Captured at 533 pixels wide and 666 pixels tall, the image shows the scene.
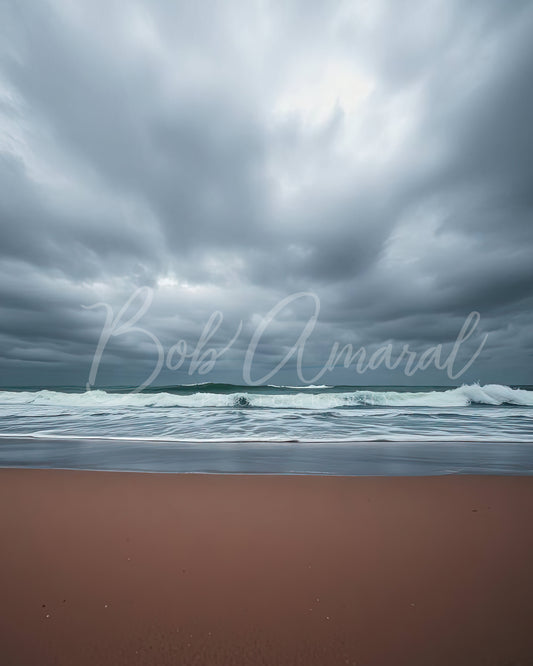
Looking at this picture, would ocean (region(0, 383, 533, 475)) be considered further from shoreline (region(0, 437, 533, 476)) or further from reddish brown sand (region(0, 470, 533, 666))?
reddish brown sand (region(0, 470, 533, 666))

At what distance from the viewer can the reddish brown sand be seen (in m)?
1.32

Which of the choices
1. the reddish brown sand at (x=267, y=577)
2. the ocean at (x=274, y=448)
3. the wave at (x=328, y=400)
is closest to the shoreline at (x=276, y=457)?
the ocean at (x=274, y=448)

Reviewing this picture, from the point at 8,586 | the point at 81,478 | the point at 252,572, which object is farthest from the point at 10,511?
the point at 252,572

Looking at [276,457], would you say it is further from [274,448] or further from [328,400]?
→ [328,400]

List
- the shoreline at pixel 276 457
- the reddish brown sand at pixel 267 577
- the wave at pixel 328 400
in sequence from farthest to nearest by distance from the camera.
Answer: the wave at pixel 328 400 < the shoreline at pixel 276 457 < the reddish brown sand at pixel 267 577

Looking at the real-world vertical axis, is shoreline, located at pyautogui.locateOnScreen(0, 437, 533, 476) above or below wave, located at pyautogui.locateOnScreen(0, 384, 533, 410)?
below

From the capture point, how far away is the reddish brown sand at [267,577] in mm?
1316

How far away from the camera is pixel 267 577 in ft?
5.93

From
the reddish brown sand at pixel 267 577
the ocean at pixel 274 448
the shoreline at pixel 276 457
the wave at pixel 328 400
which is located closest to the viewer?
the reddish brown sand at pixel 267 577

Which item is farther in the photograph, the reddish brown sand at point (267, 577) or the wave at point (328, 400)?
the wave at point (328, 400)

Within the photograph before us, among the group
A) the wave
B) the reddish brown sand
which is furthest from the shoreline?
the wave

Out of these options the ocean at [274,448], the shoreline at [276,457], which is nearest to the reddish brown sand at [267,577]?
the shoreline at [276,457]

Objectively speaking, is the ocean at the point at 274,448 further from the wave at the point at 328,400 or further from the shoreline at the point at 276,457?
the wave at the point at 328,400

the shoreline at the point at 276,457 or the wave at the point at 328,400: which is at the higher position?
the wave at the point at 328,400
